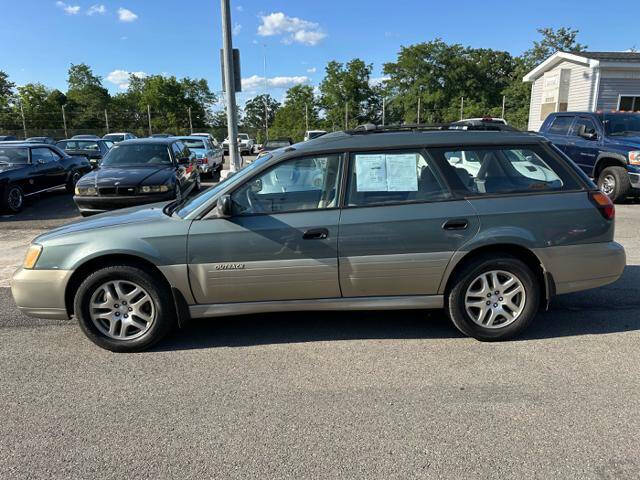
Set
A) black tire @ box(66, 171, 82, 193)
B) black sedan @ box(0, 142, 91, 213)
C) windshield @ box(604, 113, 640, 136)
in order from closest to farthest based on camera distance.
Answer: black sedan @ box(0, 142, 91, 213) < windshield @ box(604, 113, 640, 136) < black tire @ box(66, 171, 82, 193)

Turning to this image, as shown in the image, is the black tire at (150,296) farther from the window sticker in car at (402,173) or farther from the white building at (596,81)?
the white building at (596,81)

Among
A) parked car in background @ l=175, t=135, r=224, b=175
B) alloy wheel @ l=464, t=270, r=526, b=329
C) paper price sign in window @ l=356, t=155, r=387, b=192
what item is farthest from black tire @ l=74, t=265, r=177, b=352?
parked car in background @ l=175, t=135, r=224, b=175

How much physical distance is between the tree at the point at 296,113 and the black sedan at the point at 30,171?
140 feet

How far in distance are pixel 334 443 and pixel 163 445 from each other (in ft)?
3.18

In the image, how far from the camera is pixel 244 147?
36.6 m

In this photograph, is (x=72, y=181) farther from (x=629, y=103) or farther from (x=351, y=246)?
(x=629, y=103)

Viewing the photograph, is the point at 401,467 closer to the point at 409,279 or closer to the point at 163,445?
the point at 163,445

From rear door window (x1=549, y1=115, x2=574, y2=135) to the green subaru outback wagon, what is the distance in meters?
8.89

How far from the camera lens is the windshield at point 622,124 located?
10.6 meters

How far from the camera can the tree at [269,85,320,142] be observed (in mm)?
55656

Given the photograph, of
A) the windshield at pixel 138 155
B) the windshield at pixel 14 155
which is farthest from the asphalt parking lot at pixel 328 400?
the windshield at pixel 14 155

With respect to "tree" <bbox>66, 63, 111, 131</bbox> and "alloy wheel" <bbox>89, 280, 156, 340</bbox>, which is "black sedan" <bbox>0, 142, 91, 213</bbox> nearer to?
"alloy wheel" <bbox>89, 280, 156, 340</bbox>

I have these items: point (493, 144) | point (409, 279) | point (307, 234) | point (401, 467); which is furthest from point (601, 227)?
point (401, 467)

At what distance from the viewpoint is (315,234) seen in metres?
3.63
